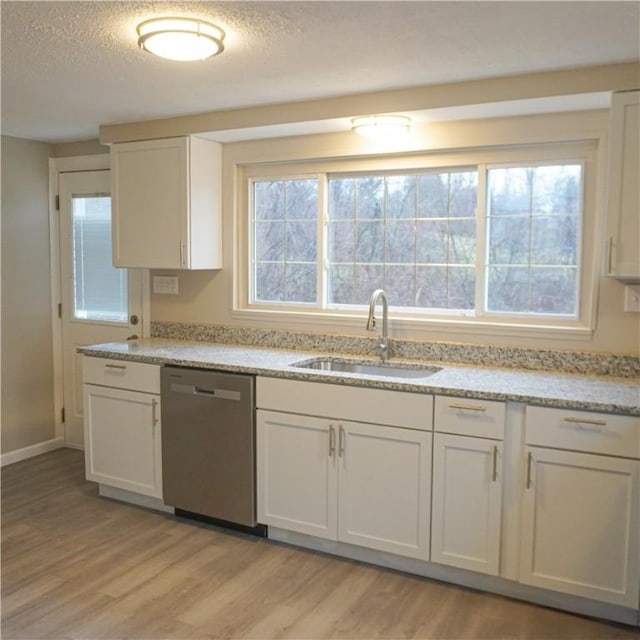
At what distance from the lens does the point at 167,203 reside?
3656 millimetres

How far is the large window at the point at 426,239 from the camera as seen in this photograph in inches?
122

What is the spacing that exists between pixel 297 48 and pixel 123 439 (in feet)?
7.46

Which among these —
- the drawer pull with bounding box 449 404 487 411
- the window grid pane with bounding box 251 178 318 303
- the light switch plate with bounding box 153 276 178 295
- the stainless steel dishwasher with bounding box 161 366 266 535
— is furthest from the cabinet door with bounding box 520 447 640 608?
the light switch plate with bounding box 153 276 178 295

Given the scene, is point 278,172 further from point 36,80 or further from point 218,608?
point 218,608

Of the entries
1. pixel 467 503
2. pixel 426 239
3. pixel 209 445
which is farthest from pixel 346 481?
pixel 426 239

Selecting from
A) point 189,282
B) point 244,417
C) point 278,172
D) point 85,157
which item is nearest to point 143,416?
point 244,417

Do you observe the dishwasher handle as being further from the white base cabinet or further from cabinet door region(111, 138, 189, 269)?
cabinet door region(111, 138, 189, 269)

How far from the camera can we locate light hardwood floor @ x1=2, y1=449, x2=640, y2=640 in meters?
2.44

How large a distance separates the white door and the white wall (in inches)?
4.8

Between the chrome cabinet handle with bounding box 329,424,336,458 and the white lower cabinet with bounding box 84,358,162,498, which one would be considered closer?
the chrome cabinet handle with bounding box 329,424,336,458

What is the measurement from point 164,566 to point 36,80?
226 cm

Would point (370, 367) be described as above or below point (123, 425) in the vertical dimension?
above

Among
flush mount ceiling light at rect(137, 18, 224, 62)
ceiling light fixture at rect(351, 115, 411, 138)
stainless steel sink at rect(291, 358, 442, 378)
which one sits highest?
flush mount ceiling light at rect(137, 18, 224, 62)

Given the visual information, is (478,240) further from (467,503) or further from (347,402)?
(467,503)
